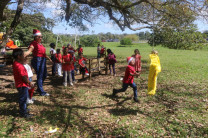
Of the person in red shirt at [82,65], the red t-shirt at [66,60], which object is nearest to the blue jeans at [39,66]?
the red t-shirt at [66,60]

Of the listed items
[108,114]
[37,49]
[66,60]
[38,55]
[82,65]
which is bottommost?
[108,114]

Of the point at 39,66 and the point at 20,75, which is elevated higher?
the point at 39,66

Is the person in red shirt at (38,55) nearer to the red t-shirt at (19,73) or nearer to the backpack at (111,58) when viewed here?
the red t-shirt at (19,73)

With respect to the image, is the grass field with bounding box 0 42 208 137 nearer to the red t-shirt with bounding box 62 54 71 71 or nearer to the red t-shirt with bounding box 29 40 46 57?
the red t-shirt with bounding box 62 54 71 71

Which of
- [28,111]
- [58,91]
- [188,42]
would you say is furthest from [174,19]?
[28,111]

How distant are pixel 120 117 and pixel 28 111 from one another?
267 cm

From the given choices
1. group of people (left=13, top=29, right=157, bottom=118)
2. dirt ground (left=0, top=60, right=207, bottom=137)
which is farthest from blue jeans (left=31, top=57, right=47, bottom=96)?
dirt ground (left=0, top=60, right=207, bottom=137)

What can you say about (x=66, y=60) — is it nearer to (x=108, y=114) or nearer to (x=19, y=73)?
(x=19, y=73)

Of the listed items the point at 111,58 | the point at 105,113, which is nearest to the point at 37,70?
the point at 105,113

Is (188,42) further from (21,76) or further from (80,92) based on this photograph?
(21,76)

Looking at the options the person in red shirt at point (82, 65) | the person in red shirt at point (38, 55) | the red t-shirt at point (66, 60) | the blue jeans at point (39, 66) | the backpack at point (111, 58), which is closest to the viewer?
the person in red shirt at point (38, 55)

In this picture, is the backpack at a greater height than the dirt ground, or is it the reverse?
the backpack

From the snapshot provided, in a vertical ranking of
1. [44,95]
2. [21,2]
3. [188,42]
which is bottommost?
[44,95]

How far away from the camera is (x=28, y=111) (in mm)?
4664
